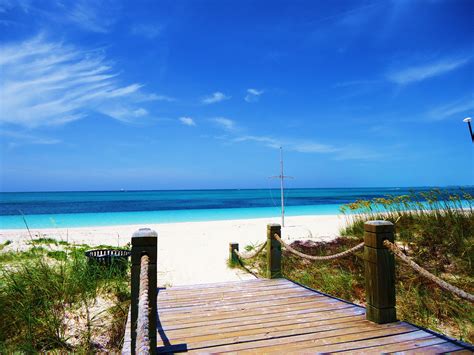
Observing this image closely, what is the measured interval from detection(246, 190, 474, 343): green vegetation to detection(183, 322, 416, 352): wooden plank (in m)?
1.11

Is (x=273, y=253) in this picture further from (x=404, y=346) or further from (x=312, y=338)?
(x=404, y=346)

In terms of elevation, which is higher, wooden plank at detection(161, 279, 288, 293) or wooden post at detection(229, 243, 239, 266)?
wooden plank at detection(161, 279, 288, 293)

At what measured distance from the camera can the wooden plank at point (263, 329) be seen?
3.12 metres

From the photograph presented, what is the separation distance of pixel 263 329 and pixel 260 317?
1.17 feet

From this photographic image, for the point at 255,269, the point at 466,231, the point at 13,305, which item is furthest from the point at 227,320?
the point at 466,231

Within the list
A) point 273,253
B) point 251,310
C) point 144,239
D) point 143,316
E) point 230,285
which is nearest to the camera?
point 143,316

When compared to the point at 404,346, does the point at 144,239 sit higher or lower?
higher

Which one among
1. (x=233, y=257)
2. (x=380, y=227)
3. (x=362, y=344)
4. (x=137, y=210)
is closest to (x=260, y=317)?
(x=362, y=344)

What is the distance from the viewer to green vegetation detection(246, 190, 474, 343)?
428cm

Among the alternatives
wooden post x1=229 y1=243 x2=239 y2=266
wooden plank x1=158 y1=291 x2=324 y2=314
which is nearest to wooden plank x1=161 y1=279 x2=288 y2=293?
wooden plank x1=158 y1=291 x2=324 y2=314

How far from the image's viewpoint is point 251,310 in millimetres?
3934

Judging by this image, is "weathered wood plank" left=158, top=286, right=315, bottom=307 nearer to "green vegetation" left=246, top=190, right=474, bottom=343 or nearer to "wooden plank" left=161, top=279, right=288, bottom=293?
"wooden plank" left=161, top=279, right=288, bottom=293

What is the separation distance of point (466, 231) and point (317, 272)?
388cm

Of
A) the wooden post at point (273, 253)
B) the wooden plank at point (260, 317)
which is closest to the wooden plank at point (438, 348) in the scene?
the wooden plank at point (260, 317)
